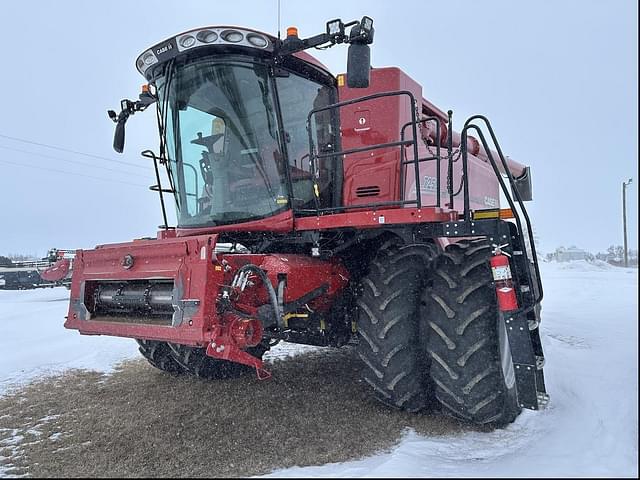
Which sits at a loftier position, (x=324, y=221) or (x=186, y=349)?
(x=324, y=221)

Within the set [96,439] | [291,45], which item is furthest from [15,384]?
[291,45]

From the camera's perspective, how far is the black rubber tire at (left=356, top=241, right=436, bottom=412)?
383 centimetres

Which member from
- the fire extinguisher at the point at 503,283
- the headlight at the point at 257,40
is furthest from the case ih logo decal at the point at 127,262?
the fire extinguisher at the point at 503,283

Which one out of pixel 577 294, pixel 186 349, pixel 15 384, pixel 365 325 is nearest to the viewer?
pixel 365 325

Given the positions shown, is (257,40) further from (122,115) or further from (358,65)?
(122,115)

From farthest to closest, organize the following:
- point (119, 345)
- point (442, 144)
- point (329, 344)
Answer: point (119, 345) → point (442, 144) → point (329, 344)

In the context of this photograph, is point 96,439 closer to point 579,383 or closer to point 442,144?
point 579,383

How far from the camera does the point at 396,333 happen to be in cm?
383

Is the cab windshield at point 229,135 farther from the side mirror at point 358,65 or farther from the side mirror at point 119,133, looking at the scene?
the side mirror at point 119,133

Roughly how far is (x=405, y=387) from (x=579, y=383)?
5.01ft

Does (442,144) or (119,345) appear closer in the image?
(442,144)

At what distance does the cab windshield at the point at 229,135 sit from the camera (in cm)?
431

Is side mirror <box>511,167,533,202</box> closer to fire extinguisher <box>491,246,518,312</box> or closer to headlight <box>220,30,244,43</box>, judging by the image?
fire extinguisher <box>491,246,518,312</box>

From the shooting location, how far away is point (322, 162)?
189 inches
